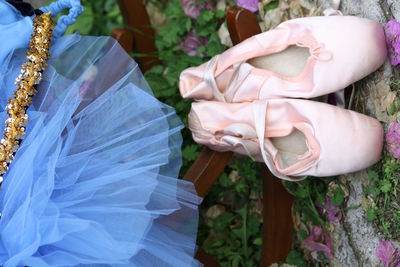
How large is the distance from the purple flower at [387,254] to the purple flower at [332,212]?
0.34 ft

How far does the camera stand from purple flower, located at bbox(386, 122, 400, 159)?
71 cm

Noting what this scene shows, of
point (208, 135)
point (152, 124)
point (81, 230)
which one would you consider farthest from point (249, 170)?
point (81, 230)

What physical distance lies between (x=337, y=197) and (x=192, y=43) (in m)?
0.46

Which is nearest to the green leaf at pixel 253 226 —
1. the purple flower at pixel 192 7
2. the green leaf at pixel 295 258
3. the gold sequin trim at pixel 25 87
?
the green leaf at pixel 295 258

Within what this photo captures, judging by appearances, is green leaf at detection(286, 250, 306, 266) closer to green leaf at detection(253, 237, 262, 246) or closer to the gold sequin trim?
green leaf at detection(253, 237, 262, 246)

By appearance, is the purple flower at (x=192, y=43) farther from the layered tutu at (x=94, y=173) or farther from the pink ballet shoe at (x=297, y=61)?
the layered tutu at (x=94, y=173)

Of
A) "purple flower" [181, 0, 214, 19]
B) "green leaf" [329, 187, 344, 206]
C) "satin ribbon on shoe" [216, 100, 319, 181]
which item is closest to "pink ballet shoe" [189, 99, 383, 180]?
"satin ribbon on shoe" [216, 100, 319, 181]

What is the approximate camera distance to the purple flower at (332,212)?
865mm

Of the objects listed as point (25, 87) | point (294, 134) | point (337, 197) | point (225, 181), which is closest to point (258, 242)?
point (225, 181)

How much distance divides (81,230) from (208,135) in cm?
27

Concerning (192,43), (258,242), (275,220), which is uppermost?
(192,43)

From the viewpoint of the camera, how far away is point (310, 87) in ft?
2.40

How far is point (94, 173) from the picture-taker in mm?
651

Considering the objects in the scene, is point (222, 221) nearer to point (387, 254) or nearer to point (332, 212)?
point (332, 212)
